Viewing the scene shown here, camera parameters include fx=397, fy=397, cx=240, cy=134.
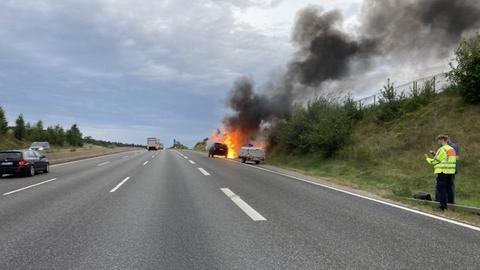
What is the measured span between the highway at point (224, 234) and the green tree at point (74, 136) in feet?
307

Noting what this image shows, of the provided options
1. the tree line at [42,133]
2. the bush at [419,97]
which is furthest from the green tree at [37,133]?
the bush at [419,97]

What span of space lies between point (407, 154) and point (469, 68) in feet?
23.7

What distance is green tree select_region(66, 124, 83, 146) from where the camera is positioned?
9681 cm

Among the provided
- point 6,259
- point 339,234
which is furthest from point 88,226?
point 339,234

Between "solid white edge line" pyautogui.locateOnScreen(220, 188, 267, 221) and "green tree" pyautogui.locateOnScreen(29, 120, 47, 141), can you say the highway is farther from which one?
"green tree" pyautogui.locateOnScreen(29, 120, 47, 141)

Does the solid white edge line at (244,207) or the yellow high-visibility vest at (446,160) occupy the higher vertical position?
the yellow high-visibility vest at (446,160)

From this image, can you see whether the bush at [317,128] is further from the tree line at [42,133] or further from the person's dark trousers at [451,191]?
the tree line at [42,133]

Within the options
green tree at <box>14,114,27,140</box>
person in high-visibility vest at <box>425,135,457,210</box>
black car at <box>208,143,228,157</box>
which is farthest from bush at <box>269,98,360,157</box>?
green tree at <box>14,114,27,140</box>

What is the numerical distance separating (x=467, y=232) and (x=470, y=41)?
21428 mm

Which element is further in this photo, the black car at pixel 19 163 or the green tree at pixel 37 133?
the green tree at pixel 37 133

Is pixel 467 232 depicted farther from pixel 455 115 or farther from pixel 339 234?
pixel 455 115

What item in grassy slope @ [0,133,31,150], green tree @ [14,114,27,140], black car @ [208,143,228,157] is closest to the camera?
black car @ [208,143,228,157]

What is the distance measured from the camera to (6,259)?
4.87 m

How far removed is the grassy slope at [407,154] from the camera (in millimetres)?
15729
